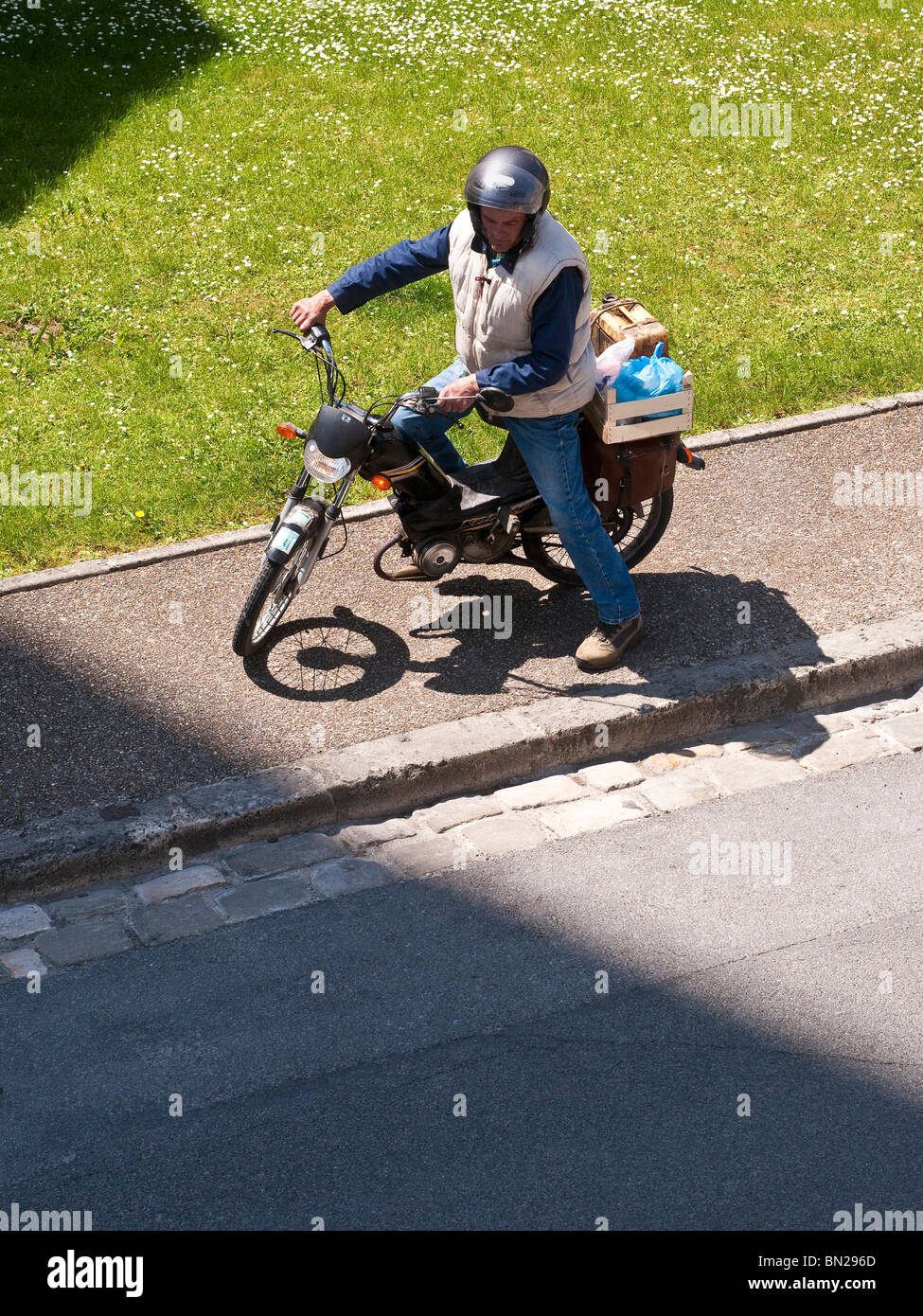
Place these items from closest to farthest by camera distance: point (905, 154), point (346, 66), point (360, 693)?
point (360, 693) → point (905, 154) → point (346, 66)

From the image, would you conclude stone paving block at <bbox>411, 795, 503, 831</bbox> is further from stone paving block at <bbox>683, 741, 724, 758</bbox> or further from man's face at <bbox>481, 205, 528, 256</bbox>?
man's face at <bbox>481, 205, 528, 256</bbox>

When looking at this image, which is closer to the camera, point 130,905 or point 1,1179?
point 1,1179

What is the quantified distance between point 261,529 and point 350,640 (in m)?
1.15

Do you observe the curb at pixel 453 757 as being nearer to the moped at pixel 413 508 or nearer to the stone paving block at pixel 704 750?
the stone paving block at pixel 704 750

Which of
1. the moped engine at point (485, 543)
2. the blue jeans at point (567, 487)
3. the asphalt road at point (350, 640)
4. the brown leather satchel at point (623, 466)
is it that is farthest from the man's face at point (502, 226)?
the asphalt road at point (350, 640)

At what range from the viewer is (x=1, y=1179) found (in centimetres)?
398

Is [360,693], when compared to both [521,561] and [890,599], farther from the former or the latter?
[890,599]

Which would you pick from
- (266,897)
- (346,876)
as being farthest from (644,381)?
(266,897)

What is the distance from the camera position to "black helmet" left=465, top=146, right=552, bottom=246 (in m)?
5.47

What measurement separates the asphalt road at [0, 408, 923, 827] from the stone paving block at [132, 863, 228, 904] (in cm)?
38

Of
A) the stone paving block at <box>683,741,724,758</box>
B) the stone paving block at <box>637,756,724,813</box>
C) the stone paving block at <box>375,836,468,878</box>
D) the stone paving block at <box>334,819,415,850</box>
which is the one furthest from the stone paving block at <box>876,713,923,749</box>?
the stone paving block at <box>334,819,415,850</box>

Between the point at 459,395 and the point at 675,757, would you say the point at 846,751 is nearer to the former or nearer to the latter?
the point at 675,757
